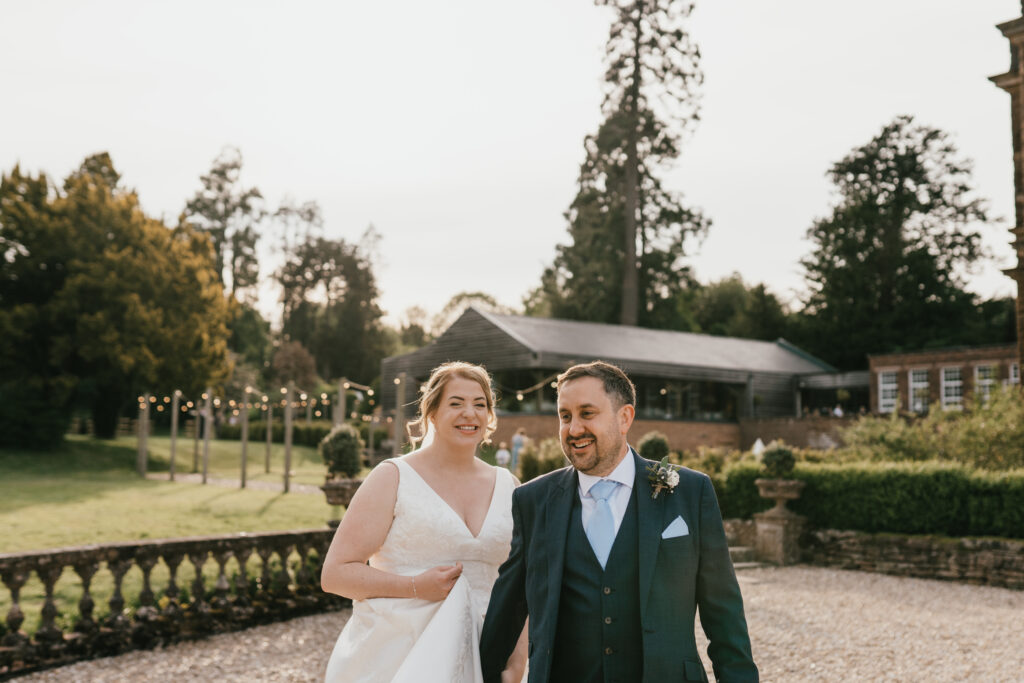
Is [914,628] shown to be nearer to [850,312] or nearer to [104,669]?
[104,669]

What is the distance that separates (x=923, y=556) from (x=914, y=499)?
93 cm

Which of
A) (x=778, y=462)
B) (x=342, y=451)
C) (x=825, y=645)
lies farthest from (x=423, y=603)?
(x=778, y=462)

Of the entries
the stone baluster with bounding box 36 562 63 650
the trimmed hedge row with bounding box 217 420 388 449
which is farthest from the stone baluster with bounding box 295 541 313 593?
the trimmed hedge row with bounding box 217 420 388 449

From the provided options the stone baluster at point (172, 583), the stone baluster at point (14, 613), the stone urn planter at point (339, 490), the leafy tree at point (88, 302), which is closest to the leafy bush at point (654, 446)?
the stone urn planter at point (339, 490)

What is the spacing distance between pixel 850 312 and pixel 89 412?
39.5 m

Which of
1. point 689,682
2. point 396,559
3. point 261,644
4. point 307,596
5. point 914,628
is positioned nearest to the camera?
point 689,682

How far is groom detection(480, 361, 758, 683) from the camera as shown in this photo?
9.17 feet

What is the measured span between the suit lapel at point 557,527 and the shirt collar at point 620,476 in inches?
1.3

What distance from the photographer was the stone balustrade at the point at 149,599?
6.97 m

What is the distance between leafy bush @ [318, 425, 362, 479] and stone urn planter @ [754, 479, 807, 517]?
21.7 ft

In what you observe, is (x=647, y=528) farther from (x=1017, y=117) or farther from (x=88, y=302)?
(x=88, y=302)

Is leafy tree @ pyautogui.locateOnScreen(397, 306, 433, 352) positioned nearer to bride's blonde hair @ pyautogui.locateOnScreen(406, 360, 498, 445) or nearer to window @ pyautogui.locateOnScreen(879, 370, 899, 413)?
window @ pyautogui.locateOnScreen(879, 370, 899, 413)

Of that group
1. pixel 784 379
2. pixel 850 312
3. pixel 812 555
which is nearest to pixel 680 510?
pixel 812 555

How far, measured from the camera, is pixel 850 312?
49.5 m
